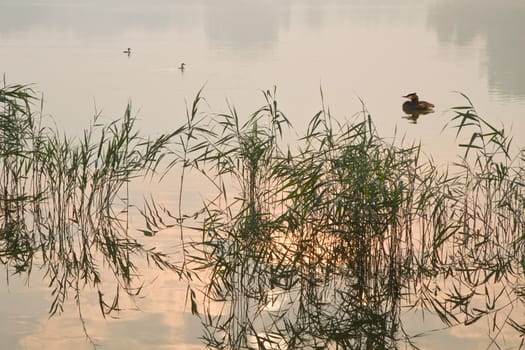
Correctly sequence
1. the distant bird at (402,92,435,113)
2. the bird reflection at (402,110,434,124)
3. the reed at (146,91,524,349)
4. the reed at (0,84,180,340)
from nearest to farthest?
the reed at (146,91,524,349) < the reed at (0,84,180,340) < the bird reflection at (402,110,434,124) < the distant bird at (402,92,435,113)

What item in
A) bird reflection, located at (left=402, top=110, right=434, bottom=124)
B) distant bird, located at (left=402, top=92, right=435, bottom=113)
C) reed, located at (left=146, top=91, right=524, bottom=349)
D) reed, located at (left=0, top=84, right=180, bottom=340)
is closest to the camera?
reed, located at (left=146, top=91, right=524, bottom=349)

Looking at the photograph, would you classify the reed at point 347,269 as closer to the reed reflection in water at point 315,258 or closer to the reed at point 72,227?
the reed reflection in water at point 315,258

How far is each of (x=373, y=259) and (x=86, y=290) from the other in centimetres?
219

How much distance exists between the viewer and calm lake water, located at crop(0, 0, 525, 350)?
6.81 meters

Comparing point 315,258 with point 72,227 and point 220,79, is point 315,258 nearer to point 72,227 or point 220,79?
point 72,227

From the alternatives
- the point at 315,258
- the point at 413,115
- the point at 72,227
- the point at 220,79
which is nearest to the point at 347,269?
the point at 315,258

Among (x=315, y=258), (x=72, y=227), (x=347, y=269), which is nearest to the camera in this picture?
(x=347, y=269)

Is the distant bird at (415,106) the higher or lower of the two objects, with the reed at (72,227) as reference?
lower

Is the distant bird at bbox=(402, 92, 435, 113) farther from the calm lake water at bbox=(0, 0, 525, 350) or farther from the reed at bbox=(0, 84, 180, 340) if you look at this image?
the reed at bbox=(0, 84, 180, 340)

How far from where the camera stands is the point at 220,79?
73.6 ft

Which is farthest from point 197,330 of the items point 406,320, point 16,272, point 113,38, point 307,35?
point 307,35

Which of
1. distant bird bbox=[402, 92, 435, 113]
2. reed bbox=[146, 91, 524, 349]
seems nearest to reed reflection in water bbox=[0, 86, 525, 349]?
reed bbox=[146, 91, 524, 349]

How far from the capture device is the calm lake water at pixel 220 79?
6.81 meters

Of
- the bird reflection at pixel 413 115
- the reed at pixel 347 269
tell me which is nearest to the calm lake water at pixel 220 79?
the bird reflection at pixel 413 115
